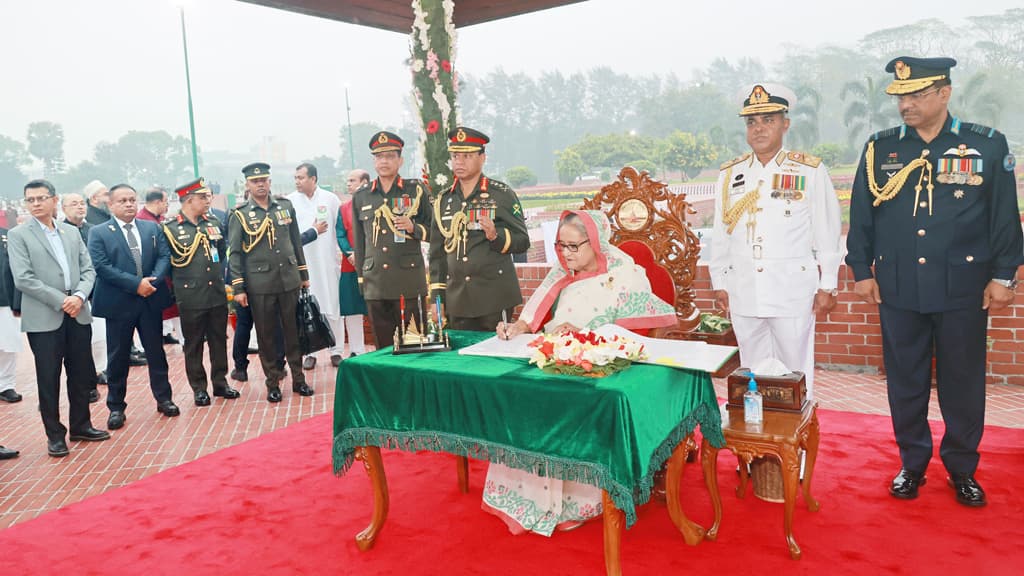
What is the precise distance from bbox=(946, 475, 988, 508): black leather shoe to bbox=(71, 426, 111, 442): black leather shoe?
5195 millimetres

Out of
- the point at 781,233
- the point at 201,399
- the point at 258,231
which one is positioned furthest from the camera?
the point at 201,399

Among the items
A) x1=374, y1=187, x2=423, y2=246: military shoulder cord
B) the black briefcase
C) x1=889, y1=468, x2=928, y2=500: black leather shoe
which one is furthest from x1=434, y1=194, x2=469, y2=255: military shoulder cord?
x1=889, y1=468, x2=928, y2=500: black leather shoe

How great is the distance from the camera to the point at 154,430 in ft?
16.1

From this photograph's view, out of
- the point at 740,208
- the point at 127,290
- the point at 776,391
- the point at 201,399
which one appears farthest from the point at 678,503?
the point at 127,290

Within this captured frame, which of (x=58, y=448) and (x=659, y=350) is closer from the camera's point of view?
(x=659, y=350)

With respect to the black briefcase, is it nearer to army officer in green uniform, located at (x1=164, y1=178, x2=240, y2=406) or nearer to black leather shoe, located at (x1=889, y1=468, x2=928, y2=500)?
army officer in green uniform, located at (x1=164, y1=178, x2=240, y2=406)

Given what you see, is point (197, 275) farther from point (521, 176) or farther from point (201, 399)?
point (521, 176)

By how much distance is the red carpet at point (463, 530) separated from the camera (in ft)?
8.73

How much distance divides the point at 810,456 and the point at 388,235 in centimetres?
317

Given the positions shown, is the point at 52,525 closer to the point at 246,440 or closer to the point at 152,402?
the point at 246,440

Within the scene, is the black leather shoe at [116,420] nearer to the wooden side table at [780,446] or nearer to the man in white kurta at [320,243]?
the man in white kurta at [320,243]

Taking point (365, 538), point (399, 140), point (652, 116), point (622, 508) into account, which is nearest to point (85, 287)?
point (399, 140)

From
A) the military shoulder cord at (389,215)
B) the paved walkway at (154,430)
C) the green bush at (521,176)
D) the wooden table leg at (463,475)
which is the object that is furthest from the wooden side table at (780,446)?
the green bush at (521,176)

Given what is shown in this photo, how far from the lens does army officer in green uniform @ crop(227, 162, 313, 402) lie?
536cm
